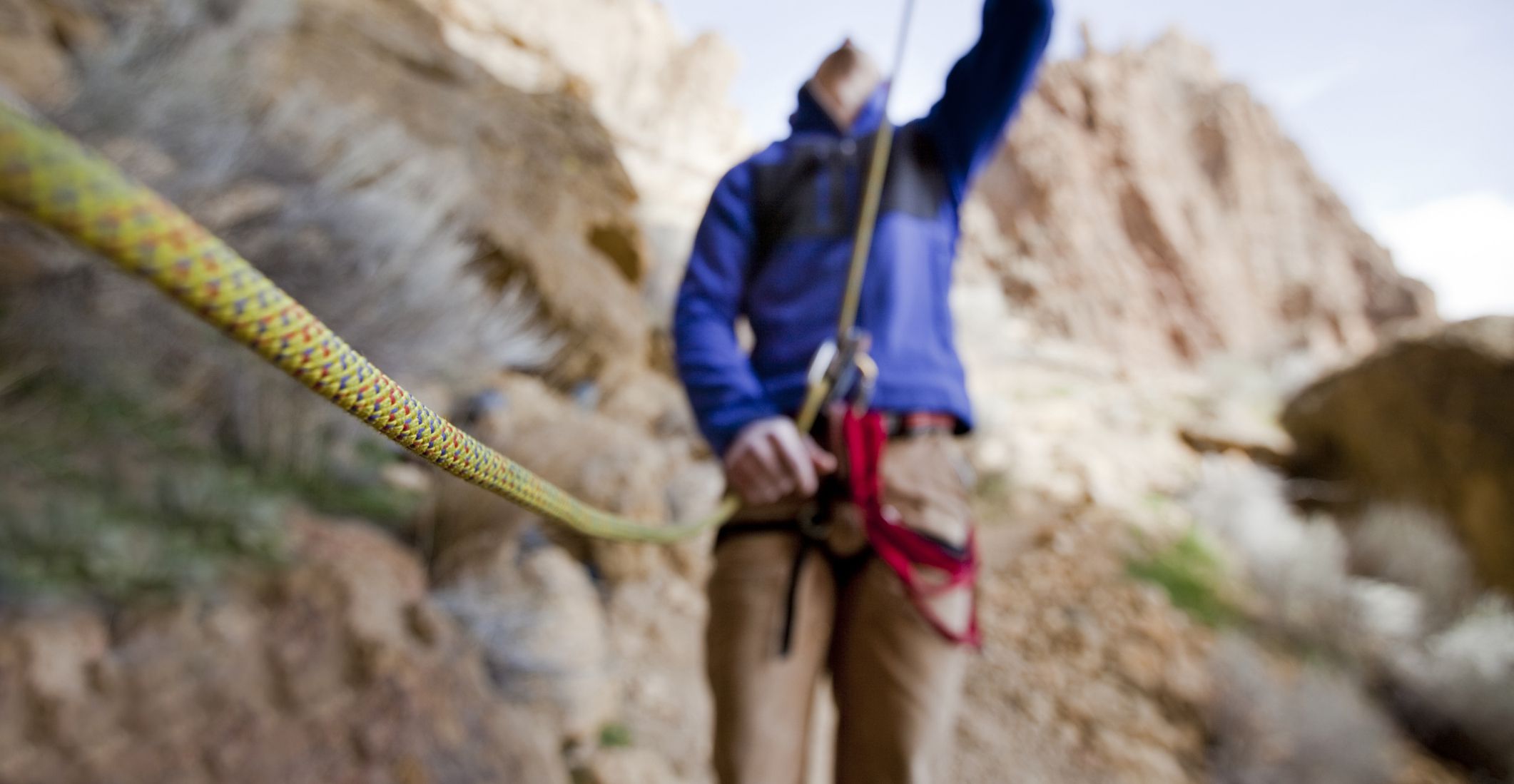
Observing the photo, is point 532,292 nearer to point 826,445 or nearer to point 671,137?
point 826,445

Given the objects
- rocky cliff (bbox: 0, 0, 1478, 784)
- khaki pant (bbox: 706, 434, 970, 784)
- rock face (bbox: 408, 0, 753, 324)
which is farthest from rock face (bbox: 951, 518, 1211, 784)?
rock face (bbox: 408, 0, 753, 324)

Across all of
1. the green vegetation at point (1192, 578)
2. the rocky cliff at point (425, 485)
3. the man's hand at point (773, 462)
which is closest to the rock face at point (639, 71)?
the rocky cliff at point (425, 485)

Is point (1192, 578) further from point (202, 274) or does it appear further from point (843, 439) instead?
point (202, 274)

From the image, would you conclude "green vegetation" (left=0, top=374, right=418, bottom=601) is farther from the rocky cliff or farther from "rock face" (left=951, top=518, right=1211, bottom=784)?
"rock face" (left=951, top=518, right=1211, bottom=784)

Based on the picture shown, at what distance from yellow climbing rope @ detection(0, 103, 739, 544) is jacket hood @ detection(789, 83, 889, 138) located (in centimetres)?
138

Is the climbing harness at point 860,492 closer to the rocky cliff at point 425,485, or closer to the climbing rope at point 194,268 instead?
the climbing rope at point 194,268

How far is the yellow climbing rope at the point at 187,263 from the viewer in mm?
245

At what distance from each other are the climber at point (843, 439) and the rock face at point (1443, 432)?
5566mm

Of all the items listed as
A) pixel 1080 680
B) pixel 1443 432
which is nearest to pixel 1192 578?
pixel 1080 680

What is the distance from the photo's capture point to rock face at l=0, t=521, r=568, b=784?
1241 mm

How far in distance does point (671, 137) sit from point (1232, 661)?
92.6 feet

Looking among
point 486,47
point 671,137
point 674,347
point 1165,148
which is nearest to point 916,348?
point 674,347

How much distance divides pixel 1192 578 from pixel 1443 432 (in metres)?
2.46

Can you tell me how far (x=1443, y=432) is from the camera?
4910 millimetres
